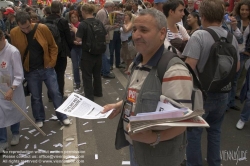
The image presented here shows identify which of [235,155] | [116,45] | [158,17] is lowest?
[235,155]

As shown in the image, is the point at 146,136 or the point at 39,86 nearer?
the point at 146,136

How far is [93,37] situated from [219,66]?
3281 mm

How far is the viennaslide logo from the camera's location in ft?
11.7

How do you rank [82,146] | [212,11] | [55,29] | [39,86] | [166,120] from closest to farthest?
[166,120] < [212,11] < [82,146] < [39,86] < [55,29]

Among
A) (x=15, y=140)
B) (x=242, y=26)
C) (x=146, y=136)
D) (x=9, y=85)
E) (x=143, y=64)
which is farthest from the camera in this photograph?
(x=242, y=26)

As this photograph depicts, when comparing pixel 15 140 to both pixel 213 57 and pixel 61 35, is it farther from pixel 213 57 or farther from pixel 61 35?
pixel 213 57

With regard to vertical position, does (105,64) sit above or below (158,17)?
below

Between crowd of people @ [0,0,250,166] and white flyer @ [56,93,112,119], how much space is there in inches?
Result: 4.7

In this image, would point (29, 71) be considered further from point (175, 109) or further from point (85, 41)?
point (175, 109)

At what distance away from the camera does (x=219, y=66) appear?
263 cm

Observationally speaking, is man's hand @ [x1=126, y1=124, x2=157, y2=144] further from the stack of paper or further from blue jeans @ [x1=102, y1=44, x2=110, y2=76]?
blue jeans @ [x1=102, y1=44, x2=110, y2=76]

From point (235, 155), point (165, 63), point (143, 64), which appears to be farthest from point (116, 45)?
point (165, 63)

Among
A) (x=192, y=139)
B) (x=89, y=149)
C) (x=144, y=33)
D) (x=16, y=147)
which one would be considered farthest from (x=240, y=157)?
(x=16, y=147)

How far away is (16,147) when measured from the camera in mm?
3992
